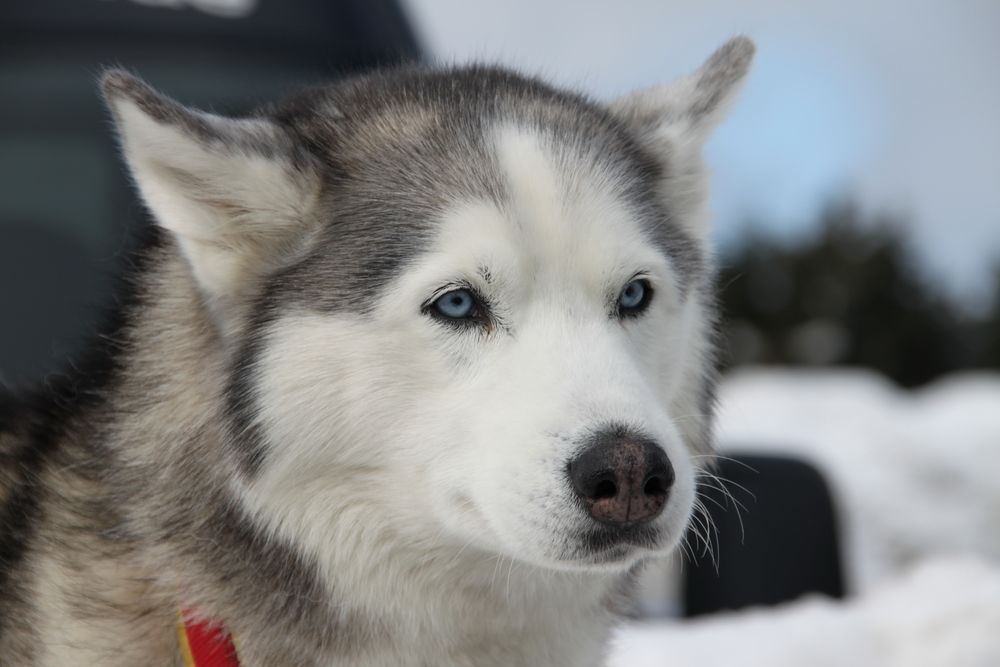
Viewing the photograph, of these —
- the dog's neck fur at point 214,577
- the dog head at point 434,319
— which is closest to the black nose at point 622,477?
the dog head at point 434,319

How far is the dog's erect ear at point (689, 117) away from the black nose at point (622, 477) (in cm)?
98

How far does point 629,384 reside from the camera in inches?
97.3

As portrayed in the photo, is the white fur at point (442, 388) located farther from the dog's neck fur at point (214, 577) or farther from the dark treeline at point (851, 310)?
the dark treeline at point (851, 310)

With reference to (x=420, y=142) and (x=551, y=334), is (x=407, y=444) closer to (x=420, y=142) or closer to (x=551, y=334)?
(x=551, y=334)

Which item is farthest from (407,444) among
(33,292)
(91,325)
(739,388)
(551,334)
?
(739,388)

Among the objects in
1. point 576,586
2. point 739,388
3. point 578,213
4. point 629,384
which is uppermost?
point 578,213

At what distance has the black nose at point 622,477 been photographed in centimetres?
234

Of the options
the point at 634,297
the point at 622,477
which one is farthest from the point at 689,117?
the point at 622,477

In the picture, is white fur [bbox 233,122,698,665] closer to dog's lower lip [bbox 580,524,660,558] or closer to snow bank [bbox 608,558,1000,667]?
dog's lower lip [bbox 580,524,660,558]

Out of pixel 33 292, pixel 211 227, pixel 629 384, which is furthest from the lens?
Answer: pixel 33 292

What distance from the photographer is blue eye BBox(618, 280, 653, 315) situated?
274cm

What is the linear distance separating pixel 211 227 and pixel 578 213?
0.77 m

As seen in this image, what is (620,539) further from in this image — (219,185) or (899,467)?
(899,467)

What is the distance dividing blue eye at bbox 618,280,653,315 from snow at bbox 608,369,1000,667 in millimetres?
685
